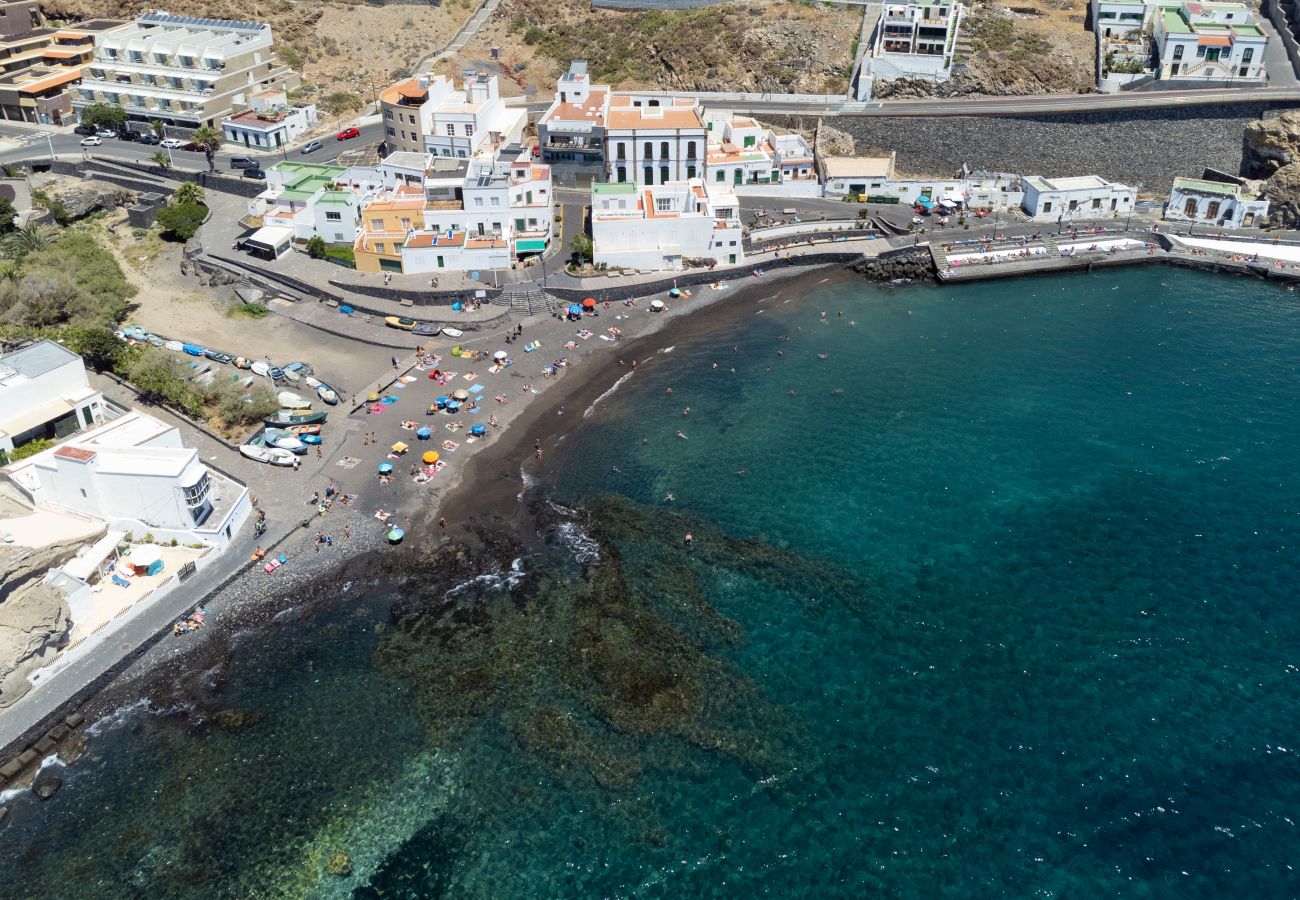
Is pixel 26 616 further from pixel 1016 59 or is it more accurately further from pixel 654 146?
pixel 1016 59

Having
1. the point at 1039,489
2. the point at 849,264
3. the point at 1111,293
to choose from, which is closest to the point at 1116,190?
the point at 1111,293

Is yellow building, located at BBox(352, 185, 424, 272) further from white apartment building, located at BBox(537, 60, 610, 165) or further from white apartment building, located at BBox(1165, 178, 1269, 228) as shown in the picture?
white apartment building, located at BBox(1165, 178, 1269, 228)

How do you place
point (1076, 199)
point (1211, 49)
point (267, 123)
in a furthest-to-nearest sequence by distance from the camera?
point (267, 123) → point (1211, 49) → point (1076, 199)

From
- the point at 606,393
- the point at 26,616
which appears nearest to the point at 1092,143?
the point at 606,393

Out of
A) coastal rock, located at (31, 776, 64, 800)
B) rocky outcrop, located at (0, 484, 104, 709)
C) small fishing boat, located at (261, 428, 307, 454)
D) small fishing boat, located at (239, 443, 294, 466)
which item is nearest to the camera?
coastal rock, located at (31, 776, 64, 800)

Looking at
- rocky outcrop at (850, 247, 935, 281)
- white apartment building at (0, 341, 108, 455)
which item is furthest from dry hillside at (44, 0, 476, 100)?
rocky outcrop at (850, 247, 935, 281)

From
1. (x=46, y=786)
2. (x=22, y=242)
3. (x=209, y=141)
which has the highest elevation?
(x=209, y=141)
